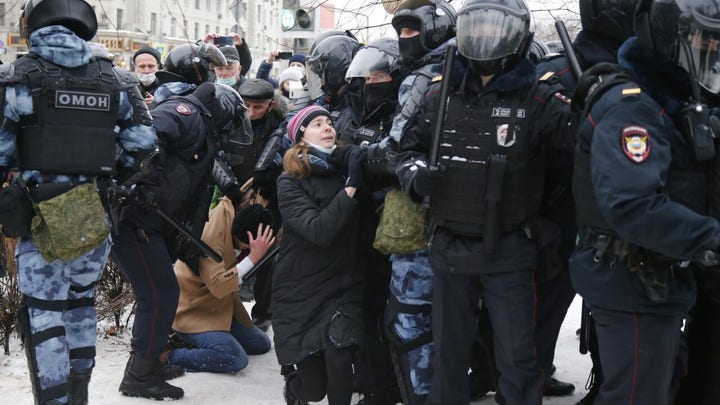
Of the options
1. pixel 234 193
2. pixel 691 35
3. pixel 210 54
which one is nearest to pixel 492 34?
pixel 691 35

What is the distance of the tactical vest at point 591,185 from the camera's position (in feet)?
10.3

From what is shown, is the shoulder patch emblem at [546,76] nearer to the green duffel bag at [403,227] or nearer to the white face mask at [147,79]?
the green duffel bag at [403,227]

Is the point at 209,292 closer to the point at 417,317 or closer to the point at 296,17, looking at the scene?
the point at 417,317

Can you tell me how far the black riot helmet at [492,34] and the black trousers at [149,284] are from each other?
225cm

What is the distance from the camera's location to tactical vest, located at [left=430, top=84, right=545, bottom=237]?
3.84m

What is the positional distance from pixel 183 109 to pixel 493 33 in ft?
7.08

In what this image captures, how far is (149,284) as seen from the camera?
5133 mm

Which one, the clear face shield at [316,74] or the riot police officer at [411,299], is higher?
the clear face shield at [316,74]

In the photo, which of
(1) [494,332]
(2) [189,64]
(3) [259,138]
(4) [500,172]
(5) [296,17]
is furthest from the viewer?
(5) [296,17]

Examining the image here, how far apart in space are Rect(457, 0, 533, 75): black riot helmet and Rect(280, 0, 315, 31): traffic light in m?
5.26

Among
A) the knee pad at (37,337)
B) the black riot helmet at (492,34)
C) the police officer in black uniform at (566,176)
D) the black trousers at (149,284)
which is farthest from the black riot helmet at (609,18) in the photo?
the knee pad at (37,337)

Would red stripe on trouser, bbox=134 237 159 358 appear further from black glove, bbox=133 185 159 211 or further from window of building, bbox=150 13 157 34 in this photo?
window of building, bbox=150 13 157 34

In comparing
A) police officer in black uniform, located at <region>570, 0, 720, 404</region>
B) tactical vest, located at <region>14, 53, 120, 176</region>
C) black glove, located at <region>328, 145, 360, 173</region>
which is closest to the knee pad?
tactical vest, located at <region>14, 53, 120, 176</region>

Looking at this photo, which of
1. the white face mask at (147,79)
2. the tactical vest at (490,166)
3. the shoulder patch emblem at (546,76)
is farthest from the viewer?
the white face mask at (147,79)
